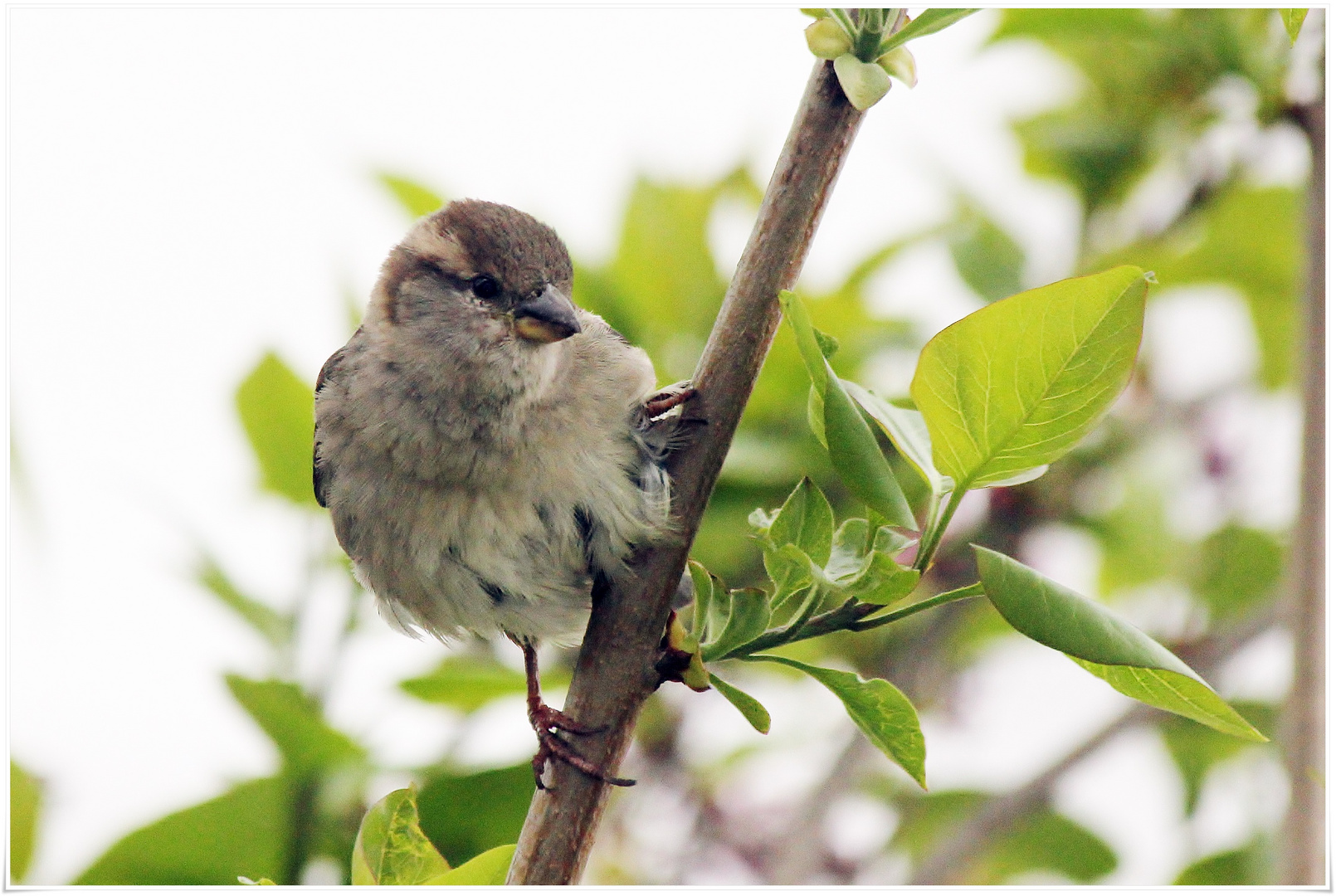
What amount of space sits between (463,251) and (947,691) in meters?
1.25

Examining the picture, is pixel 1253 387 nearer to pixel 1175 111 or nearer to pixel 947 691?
pixel 1175 111

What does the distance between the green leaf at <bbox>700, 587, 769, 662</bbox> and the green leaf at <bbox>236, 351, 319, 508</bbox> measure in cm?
120

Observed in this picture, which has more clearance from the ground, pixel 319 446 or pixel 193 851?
pixel 319 446


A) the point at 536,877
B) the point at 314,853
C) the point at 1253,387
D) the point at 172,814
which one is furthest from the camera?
the point at 1253,387

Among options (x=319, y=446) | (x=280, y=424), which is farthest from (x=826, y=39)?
(x=280, y=424)

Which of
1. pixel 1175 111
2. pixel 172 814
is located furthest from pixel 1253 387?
pixel 172 814

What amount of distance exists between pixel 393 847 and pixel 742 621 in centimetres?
43

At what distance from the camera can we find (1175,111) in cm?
225

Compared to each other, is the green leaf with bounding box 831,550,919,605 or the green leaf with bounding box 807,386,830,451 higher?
the green leaf with bounding box 807,386,830,451

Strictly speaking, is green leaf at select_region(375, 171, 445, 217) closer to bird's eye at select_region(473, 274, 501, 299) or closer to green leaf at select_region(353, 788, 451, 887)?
bird's eye at select_region(473, 274, 501, 299)

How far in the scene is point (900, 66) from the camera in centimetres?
126

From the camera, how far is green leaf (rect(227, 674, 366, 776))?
173cm

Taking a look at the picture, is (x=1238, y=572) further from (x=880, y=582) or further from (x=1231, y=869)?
(x=880, y=582)

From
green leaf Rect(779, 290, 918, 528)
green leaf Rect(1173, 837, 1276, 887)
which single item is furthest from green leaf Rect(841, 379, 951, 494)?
green leaf Rect(1173, 837, 1276, 887)
